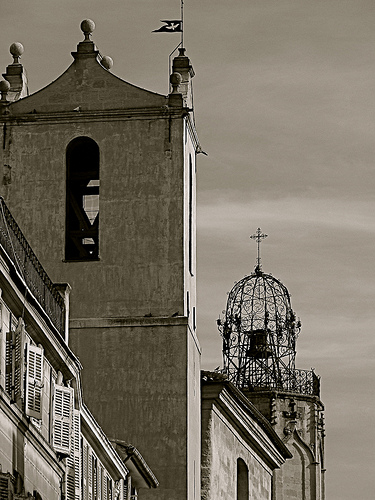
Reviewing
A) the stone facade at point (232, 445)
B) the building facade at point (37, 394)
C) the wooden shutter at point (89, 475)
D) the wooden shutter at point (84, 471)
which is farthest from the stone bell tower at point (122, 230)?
the wooden shutter at point (84, 471)

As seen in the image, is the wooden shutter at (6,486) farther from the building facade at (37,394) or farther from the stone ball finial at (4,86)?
the stone ball finial at (4,86)

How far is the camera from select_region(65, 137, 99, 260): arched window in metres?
41.2

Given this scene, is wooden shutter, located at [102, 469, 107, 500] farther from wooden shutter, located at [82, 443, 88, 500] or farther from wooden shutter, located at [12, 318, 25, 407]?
wooden shutter, located at [12, 318, 25, 407]

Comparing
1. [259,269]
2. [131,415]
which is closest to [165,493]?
[131,415]

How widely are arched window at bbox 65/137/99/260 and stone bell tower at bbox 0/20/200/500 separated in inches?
1.3

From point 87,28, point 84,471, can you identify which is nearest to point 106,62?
point 87,28

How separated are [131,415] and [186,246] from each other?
4.28 metres

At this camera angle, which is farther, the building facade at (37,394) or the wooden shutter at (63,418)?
the wooden shutter at (63,418)

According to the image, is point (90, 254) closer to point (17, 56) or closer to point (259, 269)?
point (17, 56)

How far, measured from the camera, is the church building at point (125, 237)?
39.2 metres

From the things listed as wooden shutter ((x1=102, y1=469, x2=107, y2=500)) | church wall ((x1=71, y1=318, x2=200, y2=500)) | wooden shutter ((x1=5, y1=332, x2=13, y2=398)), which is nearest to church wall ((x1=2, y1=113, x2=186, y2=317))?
church wall ((x1=71, y1=318, x2=200, y2=500))

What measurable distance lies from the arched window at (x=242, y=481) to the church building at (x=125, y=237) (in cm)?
317

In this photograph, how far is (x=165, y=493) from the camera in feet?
126

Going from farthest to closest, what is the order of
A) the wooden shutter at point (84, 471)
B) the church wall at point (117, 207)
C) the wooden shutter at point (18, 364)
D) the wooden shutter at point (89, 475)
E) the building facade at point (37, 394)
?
the church wall at point (117, 207) → the wooden shutter at point (89, 475) → the wooden shutter at point (84, 471) → the wooden shutter at point (18, 364) → the building facade at point (37, 394)
